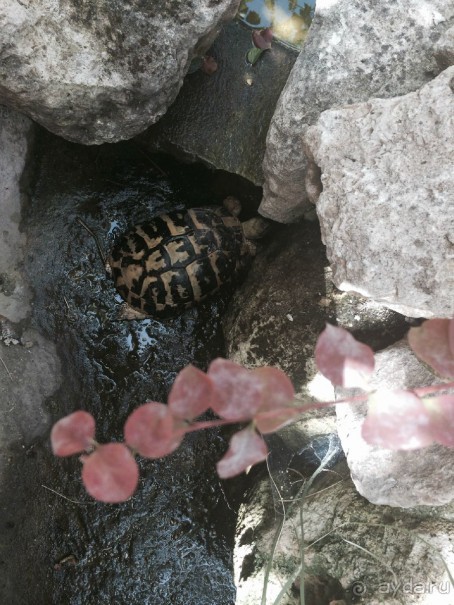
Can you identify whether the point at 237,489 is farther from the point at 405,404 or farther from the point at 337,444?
the point at 405,404

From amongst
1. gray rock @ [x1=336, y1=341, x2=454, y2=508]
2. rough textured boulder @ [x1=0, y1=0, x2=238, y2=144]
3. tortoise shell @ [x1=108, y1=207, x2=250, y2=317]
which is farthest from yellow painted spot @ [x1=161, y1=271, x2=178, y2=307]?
gray rock @ [x1=336, y1=341, x2=454, y2=508]

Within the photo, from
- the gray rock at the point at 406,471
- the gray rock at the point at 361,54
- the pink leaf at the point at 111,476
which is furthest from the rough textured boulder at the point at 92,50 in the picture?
the pink leaf at the point at 111,476

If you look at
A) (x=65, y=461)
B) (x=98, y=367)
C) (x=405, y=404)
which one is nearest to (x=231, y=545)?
(x=65, y=461)

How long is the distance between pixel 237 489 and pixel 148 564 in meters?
0.46

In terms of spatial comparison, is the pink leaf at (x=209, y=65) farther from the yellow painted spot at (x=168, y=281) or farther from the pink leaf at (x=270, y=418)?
the pink leaf at (x=270, y=418)

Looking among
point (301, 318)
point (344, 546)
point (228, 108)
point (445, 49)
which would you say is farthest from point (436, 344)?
point (228, 108)

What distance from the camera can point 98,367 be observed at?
96.3 inches

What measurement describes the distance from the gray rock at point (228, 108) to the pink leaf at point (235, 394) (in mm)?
1572

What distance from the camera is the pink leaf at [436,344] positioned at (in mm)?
844

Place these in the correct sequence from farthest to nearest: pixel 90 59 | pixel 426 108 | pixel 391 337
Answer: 1. pixel 391 337
2. pixel 90 59
3. pixel 426 108

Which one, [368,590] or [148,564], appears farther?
[148,564]

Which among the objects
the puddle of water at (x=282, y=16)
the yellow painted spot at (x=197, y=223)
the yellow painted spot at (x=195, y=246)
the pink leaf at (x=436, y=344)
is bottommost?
the yellow painted spot at (x=195, y=246)

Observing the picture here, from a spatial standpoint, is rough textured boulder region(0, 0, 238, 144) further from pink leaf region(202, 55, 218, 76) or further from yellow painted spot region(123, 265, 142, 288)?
yellow painted spot region(123, 265, 142, 288)

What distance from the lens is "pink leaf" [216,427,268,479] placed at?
0.72 m
